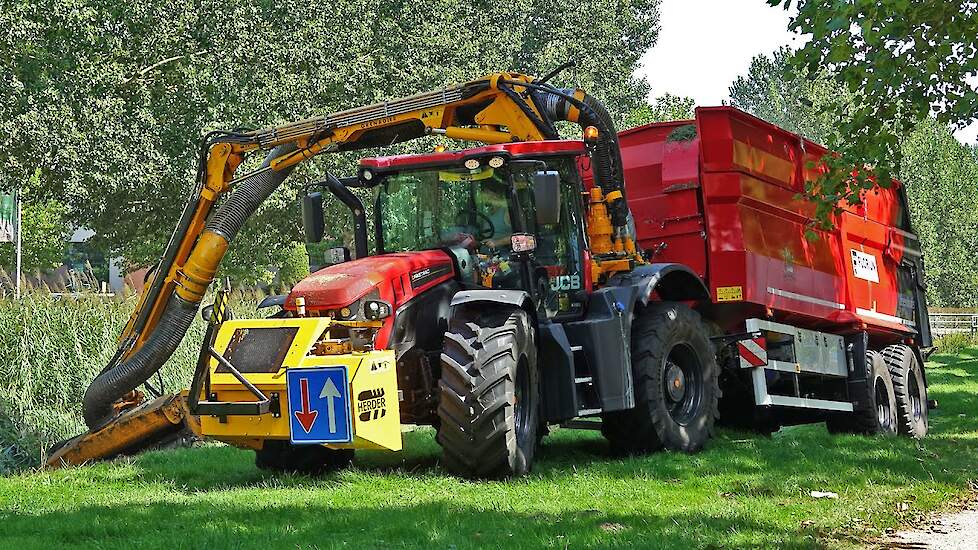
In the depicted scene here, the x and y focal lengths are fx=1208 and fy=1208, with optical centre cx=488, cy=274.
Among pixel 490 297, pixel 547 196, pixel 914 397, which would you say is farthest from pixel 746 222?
pixel 914 397

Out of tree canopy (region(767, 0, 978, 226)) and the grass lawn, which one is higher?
tree canopy (region(767, 0, 978, 226))

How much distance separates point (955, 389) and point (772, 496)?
14877 millimetres

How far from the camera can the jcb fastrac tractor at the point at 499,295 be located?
8.55 m

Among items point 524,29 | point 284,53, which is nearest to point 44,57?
point 284,53

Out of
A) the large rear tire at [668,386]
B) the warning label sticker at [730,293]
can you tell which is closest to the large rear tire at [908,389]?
the warning label sticker at [730,293]

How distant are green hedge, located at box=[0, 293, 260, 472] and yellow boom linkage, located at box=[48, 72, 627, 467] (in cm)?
137

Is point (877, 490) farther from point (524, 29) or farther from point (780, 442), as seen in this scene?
point (524, 29)

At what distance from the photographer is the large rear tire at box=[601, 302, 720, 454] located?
34.6 ft

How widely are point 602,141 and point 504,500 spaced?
406 cm

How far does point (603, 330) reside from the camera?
10.1 metres

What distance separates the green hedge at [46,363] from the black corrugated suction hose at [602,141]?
5628 mm

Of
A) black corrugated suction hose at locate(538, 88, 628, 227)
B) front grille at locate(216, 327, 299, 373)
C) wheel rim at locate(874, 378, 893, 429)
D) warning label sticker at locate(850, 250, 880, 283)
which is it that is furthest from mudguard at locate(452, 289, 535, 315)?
wheel rim at locate(874, 378, 893, 429)

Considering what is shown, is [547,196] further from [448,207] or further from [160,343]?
[160,343]

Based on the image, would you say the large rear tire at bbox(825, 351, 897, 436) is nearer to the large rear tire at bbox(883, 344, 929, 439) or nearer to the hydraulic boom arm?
the large rear tire at bbox(883, 344, 929, 439)
